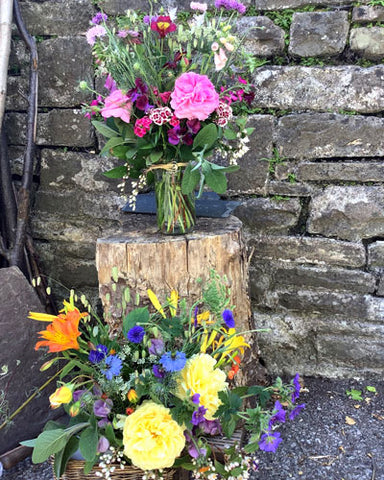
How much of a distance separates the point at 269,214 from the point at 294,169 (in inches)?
9.2

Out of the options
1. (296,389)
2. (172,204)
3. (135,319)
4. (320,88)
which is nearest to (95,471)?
(135,319)

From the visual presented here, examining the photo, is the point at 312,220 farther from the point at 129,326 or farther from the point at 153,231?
the point at 129,326

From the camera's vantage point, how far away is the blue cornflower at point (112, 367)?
1.18 metres

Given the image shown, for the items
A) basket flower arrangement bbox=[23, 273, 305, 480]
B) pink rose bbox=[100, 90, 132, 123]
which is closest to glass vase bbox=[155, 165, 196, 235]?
pink rose bbox=[100, 90, 132, 123]

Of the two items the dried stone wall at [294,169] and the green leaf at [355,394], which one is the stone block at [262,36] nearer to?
the dried stone wall at [294,169]

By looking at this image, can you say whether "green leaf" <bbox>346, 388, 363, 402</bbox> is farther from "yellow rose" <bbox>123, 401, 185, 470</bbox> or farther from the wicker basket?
"yellow rose" <bbox>123, 401, 185, 470</bbox>

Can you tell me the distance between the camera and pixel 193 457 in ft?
4.19

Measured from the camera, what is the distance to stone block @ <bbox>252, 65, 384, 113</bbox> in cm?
193

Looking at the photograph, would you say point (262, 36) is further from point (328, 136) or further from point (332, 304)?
point (332, 304)

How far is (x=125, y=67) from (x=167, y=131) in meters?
0.27

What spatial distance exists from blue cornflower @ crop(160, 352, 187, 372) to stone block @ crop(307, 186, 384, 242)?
3.74 ft

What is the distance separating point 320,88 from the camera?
1.97 metres

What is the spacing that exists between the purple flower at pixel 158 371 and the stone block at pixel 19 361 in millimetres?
799

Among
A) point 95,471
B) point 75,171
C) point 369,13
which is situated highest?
point 369,13
